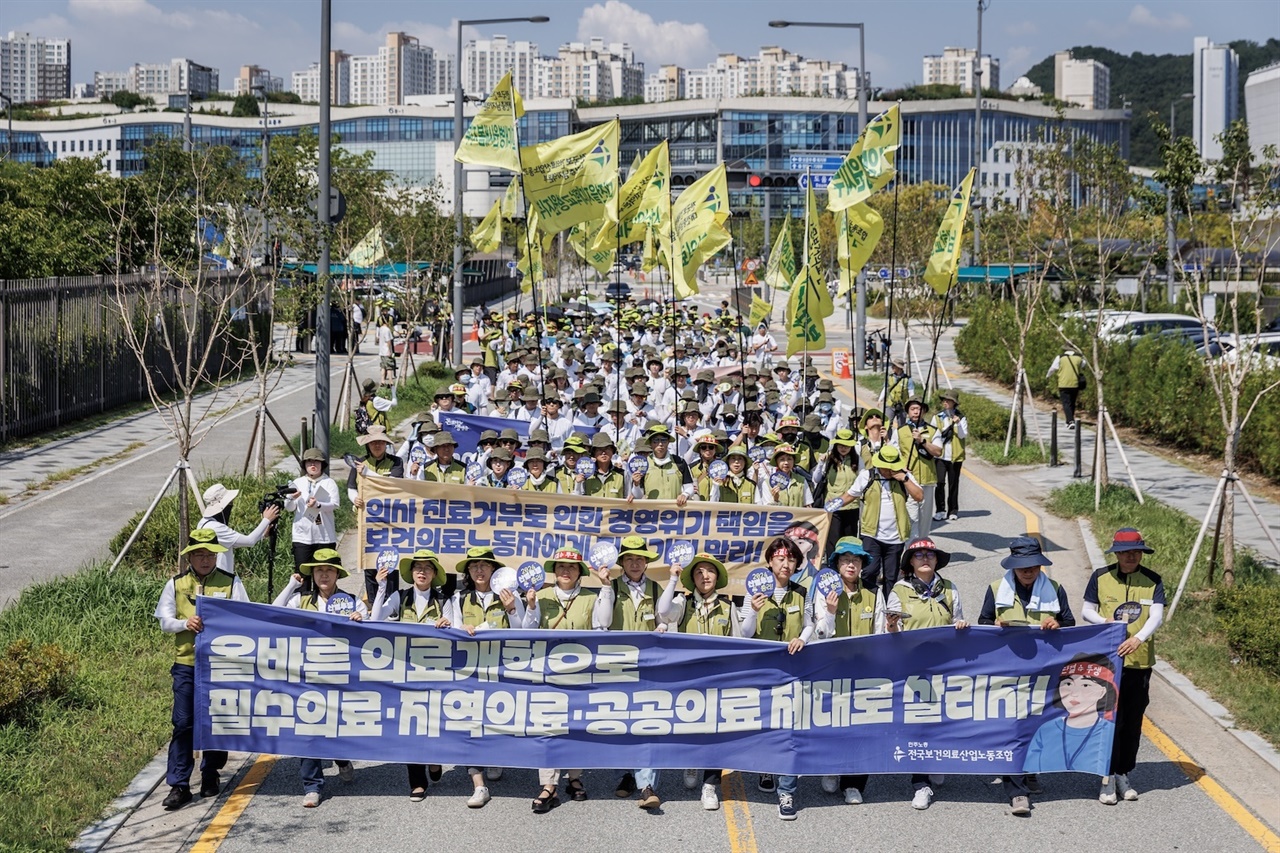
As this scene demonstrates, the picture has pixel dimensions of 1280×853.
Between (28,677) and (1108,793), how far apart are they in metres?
6.99

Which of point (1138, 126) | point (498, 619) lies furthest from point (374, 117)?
point (498, 619)

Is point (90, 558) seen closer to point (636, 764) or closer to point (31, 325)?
point (636, 764)

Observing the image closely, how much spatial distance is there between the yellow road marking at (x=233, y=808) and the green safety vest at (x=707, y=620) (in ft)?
9.34

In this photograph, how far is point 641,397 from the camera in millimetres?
17984

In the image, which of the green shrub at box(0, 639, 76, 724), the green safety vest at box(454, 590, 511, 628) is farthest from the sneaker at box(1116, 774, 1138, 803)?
the green shrub at box(0, 639, 76, 724)

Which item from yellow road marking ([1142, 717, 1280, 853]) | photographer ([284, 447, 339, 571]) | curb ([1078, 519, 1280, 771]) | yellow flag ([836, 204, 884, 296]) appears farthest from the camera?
yellow flag ([836, 204, 884, 296])

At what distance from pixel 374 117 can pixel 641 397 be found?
444 feet

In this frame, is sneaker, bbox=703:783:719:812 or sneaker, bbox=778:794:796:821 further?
sneaker, bbox=703:783:719:812

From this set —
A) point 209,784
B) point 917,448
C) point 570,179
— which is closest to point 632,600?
point 209,784

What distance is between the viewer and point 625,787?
30.4 feet

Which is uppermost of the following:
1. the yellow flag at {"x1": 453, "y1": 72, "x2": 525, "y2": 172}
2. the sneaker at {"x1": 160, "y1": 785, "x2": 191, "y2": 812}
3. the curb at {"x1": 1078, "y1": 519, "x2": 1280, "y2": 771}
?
the yellow flag at {"x1": 453, "y1": 72, "x2": 525, "y2": 172}

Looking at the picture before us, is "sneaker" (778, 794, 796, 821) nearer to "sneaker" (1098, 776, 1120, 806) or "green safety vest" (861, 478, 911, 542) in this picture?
"sneaker" (1098, 776, 1120, 806)

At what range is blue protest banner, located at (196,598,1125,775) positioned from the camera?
9.13 meters

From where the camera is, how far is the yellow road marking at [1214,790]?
8560 millimetres
